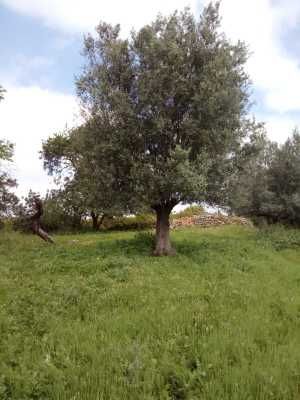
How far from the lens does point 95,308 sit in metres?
10.8

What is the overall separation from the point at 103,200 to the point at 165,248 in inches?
156

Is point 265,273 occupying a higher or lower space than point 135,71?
lower

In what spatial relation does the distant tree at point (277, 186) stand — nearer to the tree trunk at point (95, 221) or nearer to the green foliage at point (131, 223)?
the green foliage at point (131, 223)

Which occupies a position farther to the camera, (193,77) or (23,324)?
(193,77)

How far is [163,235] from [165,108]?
20.8 ft

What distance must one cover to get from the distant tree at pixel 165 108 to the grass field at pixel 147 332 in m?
4.85

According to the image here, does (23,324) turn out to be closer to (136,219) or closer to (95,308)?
(95,308)

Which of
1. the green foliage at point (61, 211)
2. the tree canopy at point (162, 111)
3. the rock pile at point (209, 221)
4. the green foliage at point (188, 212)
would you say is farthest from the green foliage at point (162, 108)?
the green foliage at point (188, 212)

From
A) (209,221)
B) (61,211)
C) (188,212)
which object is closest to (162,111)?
(61,211)

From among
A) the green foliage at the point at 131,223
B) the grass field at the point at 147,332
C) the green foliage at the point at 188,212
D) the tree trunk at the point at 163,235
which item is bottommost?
the grass field at the point at 147,332

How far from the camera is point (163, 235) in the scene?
70.9ft

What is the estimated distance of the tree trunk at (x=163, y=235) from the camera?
21094mm

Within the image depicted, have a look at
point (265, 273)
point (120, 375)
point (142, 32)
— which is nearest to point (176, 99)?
point (142, 32)

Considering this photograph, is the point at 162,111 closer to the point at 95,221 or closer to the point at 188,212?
the point at 95,221
